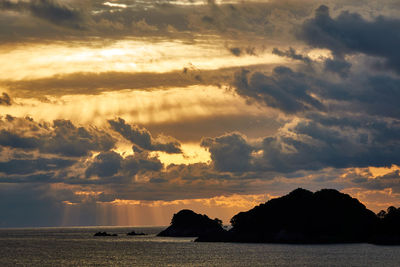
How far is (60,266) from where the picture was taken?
7343 inches

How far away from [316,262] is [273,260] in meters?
15.5

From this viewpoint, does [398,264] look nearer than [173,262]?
Yes

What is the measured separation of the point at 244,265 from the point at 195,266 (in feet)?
49.3

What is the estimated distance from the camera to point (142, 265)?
615 feet

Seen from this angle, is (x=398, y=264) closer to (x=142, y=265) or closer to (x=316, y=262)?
(x=316, y=262)

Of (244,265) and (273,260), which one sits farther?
(273,260)

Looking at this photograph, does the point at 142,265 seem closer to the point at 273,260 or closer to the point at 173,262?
the point at 173,262

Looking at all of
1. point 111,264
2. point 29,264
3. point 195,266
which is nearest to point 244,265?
point 195,266

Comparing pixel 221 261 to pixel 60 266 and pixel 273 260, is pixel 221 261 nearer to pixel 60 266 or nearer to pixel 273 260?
pixel 273 260

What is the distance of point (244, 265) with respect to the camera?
18438cm

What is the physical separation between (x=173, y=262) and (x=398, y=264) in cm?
6900

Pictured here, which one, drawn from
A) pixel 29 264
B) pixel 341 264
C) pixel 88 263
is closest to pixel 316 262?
pixel 341 264

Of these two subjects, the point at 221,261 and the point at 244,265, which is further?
the point at 221,261

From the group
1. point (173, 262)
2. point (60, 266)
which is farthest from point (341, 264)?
point (60, 266)
